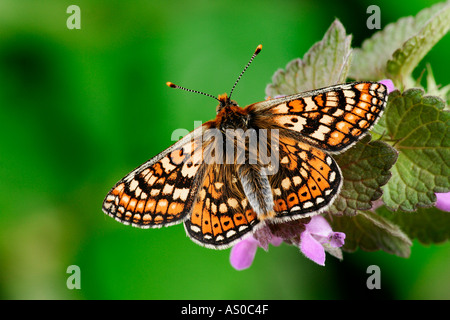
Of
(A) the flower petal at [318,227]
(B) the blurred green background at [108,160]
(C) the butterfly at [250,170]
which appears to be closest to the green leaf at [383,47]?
(C) the butterfly at [250,170]

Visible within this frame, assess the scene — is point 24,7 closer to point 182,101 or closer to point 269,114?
point 182,101

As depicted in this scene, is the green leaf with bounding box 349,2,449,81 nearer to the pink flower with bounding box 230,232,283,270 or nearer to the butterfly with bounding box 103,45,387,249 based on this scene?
the butterfly with bounding box 103,45,387,249

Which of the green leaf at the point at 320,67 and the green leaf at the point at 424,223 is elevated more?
the green leaf at the point at 320,67

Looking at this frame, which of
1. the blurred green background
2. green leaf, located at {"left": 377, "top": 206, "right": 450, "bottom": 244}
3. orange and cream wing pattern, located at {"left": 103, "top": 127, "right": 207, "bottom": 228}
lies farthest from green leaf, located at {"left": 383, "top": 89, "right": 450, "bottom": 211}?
the blurred green background

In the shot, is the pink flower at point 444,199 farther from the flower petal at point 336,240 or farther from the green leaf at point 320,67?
the green leaf at point 320,67

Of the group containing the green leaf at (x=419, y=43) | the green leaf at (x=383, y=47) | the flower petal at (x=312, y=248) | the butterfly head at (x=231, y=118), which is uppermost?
the green leaf at (x=383, y=47)

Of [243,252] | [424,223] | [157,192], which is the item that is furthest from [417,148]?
Answer: [157,192]
